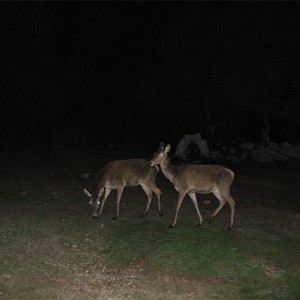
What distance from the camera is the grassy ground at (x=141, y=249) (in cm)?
830

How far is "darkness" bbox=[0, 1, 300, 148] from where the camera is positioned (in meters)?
25.7

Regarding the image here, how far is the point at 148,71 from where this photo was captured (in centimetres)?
2778

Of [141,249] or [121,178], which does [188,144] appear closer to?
[121,178]

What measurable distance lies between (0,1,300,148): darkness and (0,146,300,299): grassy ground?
12.1 meters

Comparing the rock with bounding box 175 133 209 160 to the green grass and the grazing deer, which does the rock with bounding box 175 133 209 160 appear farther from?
the green grass

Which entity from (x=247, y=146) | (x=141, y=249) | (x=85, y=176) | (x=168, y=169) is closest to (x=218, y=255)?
(x=141, y=249)

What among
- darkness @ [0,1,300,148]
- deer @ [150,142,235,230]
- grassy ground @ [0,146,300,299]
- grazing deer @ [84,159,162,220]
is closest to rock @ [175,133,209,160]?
Answer: darkness @ [0,1,300,148]

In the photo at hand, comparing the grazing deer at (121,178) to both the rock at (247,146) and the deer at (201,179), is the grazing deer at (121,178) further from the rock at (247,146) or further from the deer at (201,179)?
the rock at (247,146)

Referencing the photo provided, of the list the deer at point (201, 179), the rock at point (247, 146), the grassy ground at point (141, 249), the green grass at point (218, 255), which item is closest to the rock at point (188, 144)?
the rock at point (247, 146)

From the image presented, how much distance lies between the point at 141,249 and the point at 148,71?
61.8 ft

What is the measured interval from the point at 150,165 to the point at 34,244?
3.41 m

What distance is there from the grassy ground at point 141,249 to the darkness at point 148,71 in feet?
39.6

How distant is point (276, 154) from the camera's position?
943 inches

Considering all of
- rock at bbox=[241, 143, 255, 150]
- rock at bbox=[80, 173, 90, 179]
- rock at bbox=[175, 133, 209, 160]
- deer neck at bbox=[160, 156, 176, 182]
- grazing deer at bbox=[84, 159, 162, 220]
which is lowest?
rock at bbox=[241, 143, 255, 150]
